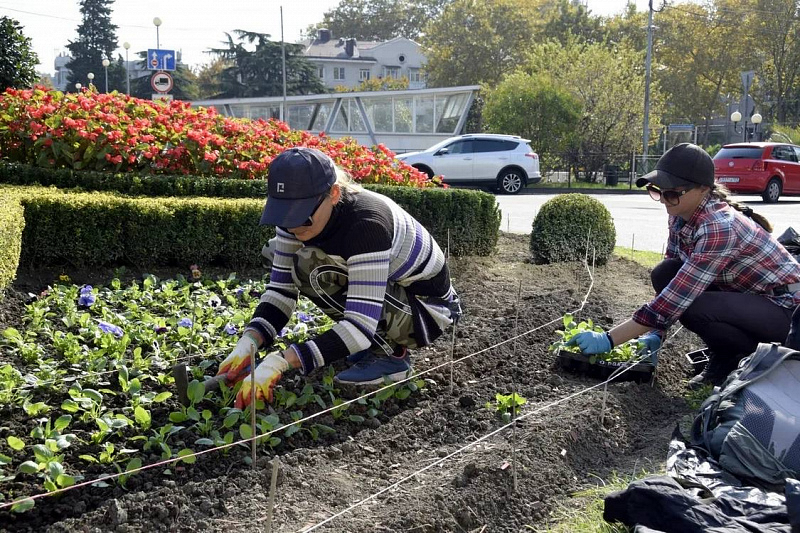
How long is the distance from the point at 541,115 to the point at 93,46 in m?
45.1

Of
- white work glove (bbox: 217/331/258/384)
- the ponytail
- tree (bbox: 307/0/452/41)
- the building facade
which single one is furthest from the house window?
white work glove (bbox: 217/331/258/384)

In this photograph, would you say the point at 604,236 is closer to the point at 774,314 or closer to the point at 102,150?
the point at 774,314

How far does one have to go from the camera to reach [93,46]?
195 feet

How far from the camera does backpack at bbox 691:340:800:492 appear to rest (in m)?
2.75

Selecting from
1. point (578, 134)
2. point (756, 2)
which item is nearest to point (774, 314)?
point (578, 134)

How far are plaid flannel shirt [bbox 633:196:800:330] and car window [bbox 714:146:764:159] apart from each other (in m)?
15.6

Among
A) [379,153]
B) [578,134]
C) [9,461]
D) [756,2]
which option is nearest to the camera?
[9,461]

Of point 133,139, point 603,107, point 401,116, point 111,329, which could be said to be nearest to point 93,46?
point 401,116

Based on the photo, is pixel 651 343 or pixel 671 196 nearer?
pixel 671 196

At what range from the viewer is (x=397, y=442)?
→ 125 inches

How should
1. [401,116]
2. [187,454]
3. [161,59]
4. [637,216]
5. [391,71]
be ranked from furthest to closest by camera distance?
[391,71] → [401,116] → [161,59] → [637,216] → [187,454]

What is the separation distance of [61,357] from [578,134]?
967 inches

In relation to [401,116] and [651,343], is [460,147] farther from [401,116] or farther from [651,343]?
[651,343]

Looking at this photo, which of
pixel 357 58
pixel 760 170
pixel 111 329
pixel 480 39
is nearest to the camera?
pixel 111 329
